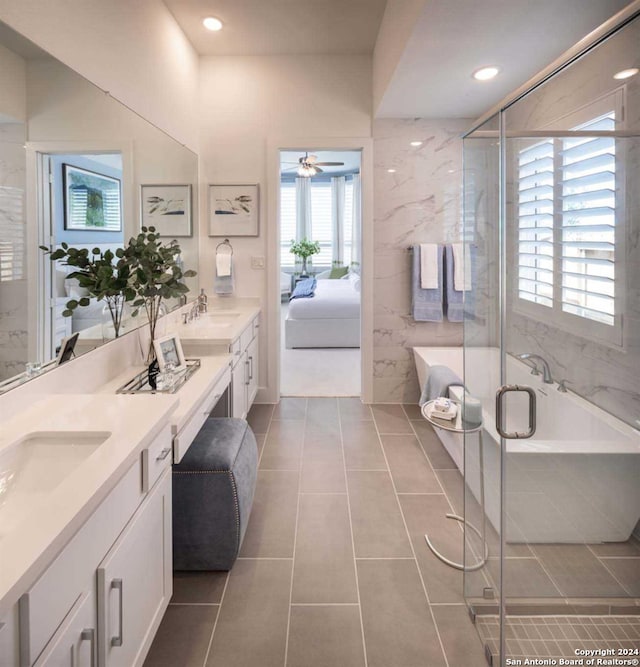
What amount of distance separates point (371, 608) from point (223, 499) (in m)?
0.70

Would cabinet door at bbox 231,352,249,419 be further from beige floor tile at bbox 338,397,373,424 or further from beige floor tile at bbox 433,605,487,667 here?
beige floor tile at bbox 433,605,487,667

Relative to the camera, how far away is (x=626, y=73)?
1171 mm

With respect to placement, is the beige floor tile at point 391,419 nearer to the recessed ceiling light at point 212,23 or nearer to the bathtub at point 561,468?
the bathtub at point 561,468

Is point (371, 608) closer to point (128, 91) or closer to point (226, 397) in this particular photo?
point (226, 397)

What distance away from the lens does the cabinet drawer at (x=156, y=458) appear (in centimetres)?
138

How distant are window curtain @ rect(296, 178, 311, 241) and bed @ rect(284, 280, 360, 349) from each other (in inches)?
160

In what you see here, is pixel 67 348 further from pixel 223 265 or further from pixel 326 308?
pixel 326 308

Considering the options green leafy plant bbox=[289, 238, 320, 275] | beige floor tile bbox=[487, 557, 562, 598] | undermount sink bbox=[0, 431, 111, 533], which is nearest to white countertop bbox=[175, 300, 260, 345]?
undermount sink bbox=[0, 431, 111, 533]

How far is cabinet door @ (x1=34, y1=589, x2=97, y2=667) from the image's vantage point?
916 mm

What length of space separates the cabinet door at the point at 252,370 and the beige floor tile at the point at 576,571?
97.8 inches

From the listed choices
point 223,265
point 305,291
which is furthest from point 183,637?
point 305,291

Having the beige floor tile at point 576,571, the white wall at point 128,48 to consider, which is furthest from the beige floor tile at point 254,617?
the white wall at point 128,48

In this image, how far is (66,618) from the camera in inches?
38.1

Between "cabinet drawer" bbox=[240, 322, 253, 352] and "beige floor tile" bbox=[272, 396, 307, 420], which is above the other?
"cabinet drawer" bbox=[240, 322, 253, 352]
